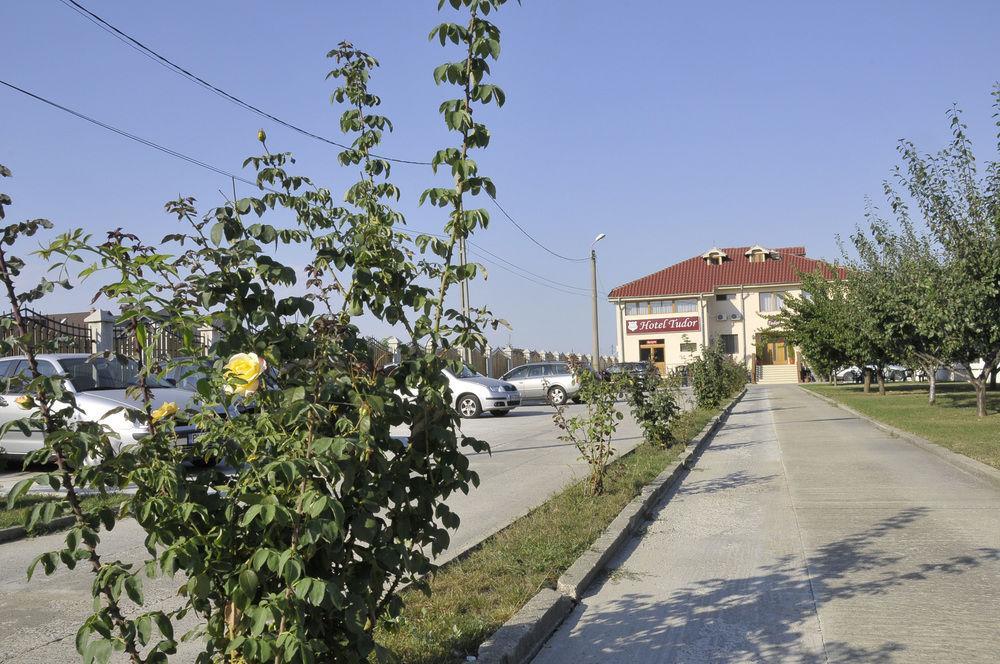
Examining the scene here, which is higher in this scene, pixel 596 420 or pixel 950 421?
pixel 596 420

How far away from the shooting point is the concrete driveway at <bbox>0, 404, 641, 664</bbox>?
490 centimetres

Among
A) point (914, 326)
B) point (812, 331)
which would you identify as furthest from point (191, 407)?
point (812, 331)

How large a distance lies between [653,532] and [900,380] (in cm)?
5755

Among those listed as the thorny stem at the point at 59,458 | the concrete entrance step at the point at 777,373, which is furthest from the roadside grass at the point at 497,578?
the concrete entrance step at the point at 777,373

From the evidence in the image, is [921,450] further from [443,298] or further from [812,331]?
[812,331]

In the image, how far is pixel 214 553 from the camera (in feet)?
9.00

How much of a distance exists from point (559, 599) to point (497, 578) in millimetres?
609

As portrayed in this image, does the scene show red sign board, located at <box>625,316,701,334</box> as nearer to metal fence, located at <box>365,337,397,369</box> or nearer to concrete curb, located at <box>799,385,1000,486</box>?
concrete curb, located at <box>799,385,1000,486</box>

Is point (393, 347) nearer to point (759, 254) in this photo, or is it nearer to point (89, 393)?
point (89, 393)

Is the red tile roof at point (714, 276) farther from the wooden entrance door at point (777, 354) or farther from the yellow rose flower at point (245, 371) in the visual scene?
the yellow rose flower at point (245, 371)

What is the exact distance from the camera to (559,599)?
17.3ft

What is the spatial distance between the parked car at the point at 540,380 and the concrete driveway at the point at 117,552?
14119mm

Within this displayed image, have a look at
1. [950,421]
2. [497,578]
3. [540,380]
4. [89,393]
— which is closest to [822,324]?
[540,380]

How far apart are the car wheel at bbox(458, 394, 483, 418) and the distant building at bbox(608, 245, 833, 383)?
118ft
